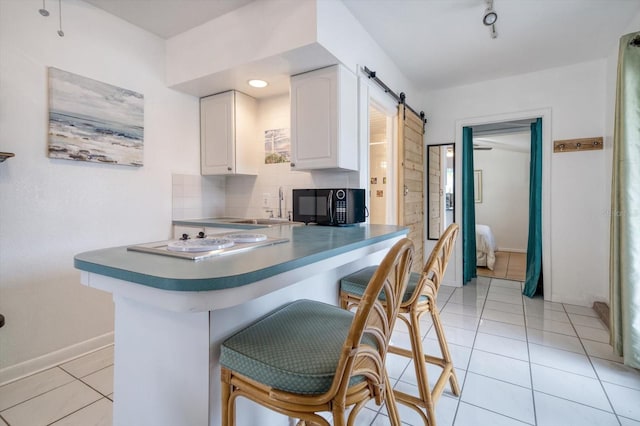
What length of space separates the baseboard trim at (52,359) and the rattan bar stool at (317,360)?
76.5 inches

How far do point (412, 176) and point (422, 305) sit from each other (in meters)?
2.27

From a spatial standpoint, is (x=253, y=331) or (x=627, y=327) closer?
(x=253, y=331)

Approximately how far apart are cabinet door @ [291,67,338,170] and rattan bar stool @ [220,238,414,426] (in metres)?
1.60

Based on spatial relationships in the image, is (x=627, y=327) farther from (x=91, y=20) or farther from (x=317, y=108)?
(x=91, y=20)

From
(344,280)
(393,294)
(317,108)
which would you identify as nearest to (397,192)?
(317,108)

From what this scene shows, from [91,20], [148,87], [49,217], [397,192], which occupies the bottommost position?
[49,217]

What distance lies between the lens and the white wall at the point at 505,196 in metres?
6.42

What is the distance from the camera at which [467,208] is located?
13.1 ft

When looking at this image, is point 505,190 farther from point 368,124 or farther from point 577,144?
point 368,124

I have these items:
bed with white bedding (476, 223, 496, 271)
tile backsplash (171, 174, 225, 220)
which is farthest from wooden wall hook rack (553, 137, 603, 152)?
tile backsplash (171, 174, 225, 220)

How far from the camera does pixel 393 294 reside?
34.7 inches

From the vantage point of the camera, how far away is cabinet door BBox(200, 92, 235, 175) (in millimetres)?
2947

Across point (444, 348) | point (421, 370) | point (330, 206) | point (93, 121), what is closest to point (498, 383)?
point (444, 348)

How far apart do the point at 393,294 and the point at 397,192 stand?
2405 millimetres
